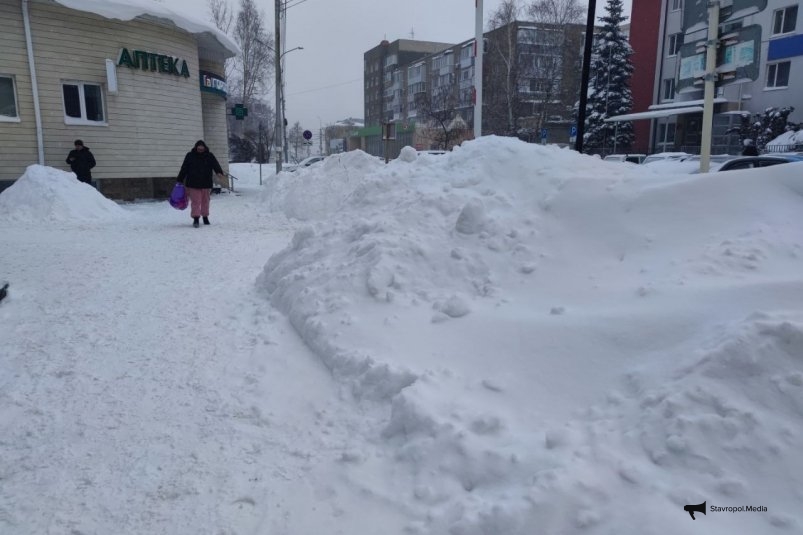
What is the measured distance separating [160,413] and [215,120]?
19.5 metres

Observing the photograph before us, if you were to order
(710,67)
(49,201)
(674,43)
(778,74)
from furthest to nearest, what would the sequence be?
1. (674,43)
2. (778,74)
3. (49,201)
4. (710,67)

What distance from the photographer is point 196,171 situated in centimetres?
1056

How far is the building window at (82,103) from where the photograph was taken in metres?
14.6

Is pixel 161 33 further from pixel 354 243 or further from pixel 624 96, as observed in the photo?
pixel 624 96

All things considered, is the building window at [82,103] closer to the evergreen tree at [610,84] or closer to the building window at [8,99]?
the building window at [8,99]

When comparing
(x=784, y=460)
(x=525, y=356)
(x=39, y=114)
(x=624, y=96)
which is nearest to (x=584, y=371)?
(x=525, y=356)

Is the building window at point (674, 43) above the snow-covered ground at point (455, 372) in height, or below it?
above

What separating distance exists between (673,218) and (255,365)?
3.23 meters

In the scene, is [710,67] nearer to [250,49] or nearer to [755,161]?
[755,161]

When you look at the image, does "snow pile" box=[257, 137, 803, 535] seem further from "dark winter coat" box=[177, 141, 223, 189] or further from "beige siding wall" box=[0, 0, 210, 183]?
"beige siding wall" box=[0, 0, 210, 183]

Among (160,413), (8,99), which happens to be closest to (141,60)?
(8,99)

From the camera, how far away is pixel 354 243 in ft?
17.0

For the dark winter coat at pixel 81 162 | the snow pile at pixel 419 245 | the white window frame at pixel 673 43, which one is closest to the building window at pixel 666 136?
the white window frame at pixel 673 43

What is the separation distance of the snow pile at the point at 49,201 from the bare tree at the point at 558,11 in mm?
35492
